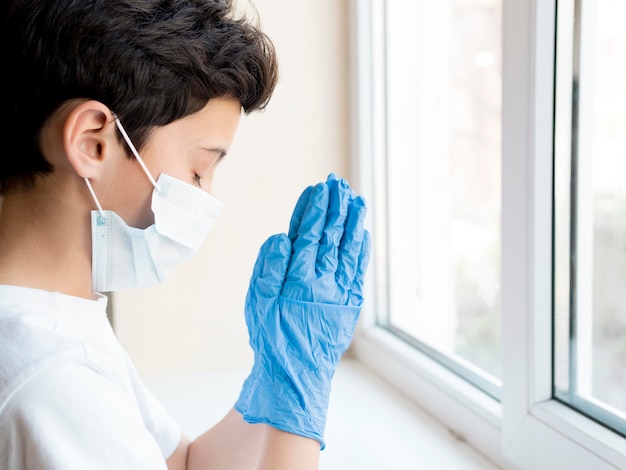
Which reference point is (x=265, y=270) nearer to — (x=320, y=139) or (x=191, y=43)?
(x=191, y=43)

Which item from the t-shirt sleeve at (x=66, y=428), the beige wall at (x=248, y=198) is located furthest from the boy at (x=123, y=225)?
the beige wall at (x=248, y=198)

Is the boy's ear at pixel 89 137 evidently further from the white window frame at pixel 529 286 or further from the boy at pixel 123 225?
the white window frame at pixel 529 286


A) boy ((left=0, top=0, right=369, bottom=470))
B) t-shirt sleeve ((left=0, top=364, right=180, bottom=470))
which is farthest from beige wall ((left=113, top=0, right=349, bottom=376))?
t-shirt sleeve ((left=0, top=364, right=180, bottom=470))

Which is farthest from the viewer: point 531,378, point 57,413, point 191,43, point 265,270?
point 531,378

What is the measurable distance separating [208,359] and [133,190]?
33.6 inches

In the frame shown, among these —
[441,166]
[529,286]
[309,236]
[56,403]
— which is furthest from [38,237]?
[441,166]

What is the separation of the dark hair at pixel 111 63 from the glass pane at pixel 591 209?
466mm

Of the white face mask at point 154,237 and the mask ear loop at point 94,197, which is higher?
the mask ear loop at point 94,197

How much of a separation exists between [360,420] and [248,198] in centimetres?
58

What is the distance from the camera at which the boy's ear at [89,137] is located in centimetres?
72

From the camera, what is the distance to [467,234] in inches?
64.4

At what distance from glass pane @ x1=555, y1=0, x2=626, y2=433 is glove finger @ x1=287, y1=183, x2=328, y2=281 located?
341 mm

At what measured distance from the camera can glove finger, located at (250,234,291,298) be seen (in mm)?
856

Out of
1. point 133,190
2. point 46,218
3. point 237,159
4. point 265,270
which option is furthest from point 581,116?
point 237,159
